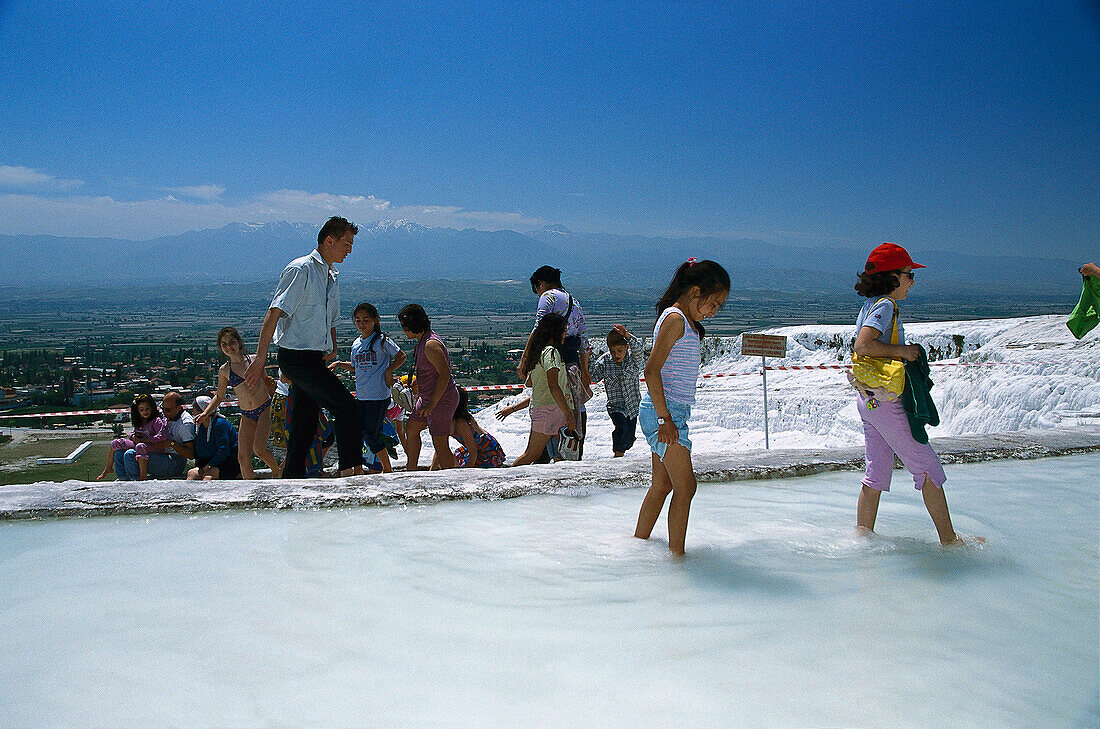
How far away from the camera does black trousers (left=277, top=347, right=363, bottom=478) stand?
5.11 m

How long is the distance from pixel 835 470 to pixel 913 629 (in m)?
2.58

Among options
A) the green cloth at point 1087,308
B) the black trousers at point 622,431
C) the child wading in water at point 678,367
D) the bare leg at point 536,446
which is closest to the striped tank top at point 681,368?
the child wading in water at point 678,367

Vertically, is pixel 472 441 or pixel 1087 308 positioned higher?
pixel 1087 308

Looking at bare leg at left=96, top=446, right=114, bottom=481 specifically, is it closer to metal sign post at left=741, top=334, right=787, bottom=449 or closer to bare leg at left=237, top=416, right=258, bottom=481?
bare leg at left=237, top=416, right=258, bottom=481

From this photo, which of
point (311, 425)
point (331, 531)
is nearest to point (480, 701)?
point (331, 531)

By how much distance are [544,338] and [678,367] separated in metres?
2.75

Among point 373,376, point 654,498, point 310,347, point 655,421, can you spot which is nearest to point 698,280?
point 655,421

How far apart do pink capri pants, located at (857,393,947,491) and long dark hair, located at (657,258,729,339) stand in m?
0.93

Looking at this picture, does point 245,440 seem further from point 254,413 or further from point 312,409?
point 312,409

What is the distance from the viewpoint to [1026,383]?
31.8 ft

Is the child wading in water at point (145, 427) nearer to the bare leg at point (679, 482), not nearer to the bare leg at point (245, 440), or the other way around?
the bare leg at point (245, 440)

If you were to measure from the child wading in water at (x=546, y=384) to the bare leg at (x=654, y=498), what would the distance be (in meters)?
2.23

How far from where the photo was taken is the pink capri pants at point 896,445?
3504mm

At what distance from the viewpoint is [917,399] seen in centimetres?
347
